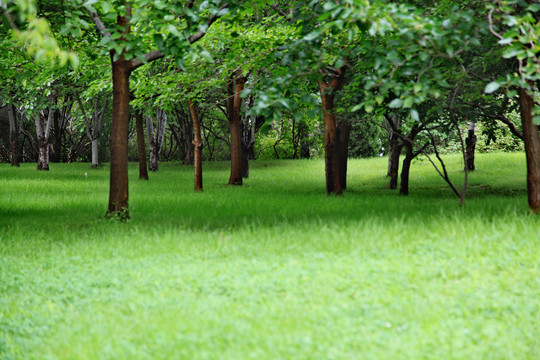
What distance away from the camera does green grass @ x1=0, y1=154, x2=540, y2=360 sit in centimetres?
455

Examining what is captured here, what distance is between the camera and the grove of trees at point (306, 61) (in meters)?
6.50

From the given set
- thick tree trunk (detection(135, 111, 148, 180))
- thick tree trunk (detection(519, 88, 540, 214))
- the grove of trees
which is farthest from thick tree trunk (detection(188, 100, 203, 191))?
thick tree trunk (detection(519, 88, 540, 214))

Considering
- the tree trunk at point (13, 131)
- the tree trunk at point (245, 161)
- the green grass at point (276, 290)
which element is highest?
the tree trunk at point (13, 131)

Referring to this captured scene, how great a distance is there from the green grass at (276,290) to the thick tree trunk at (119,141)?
0.85 m

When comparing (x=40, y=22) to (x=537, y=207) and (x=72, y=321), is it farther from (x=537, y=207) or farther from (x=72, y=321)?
(x=537, y=207)

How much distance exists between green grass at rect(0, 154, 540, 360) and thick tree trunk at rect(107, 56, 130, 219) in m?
0.85

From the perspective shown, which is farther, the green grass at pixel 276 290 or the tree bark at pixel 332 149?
the tree bark at pixel 332 149

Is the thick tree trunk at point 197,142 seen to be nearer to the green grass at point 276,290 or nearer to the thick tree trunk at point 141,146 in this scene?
the thick tree trunk at point 141,146

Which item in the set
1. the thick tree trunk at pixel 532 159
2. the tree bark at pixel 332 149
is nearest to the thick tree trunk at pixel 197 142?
the tree bark at pixel 332 149

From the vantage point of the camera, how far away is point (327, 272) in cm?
602

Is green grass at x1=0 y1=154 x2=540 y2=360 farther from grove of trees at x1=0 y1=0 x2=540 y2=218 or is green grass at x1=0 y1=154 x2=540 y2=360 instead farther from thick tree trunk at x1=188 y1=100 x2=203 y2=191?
thick tree trunk at x1=188 y1=100 x2=203 y2=191

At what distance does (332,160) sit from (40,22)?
12.6 meters

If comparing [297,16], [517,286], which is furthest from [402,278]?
[297,16]

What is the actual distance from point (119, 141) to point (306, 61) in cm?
496
